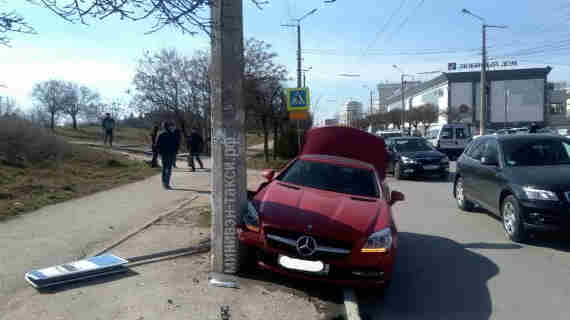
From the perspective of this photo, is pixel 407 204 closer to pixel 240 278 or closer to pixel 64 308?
pixel 240 278

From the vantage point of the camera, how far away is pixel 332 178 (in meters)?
6.58

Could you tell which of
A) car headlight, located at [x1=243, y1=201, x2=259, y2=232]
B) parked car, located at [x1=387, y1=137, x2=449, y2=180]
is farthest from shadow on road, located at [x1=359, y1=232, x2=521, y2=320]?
parked car, located at [x1=387, y1=137, x2=449, y2=180]

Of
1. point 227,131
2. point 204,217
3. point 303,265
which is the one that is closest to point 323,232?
point 303,265

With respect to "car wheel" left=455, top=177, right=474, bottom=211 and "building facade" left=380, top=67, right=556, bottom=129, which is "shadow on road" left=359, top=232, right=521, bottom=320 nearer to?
"car wheel" left=455, top=177, right=474, bottom=211

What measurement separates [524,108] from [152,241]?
92.3 metres

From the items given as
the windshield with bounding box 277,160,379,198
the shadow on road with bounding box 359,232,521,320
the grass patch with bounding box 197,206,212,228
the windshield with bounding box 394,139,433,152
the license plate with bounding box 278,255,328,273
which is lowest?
the shadow on road with bounding box 359,232,521,320

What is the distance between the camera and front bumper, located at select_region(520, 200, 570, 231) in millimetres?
6508

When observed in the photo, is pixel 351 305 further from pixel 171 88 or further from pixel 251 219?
pixel 171 88

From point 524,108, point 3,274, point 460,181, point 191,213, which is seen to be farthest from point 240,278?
point 524,108

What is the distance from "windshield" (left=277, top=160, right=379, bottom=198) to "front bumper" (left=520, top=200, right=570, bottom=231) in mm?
2364

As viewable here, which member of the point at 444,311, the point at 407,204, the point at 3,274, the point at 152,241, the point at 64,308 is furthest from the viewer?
the point at 407,204

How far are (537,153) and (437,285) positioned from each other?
406cm

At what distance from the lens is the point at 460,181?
1028 centimetres

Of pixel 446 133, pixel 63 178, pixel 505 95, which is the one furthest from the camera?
pixel 505 95
